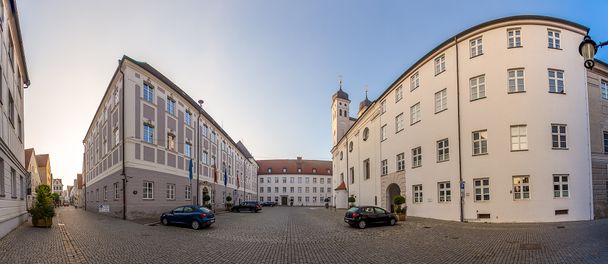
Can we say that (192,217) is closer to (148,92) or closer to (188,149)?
(148,92)

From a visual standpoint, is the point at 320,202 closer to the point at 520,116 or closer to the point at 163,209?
the point at 163,209

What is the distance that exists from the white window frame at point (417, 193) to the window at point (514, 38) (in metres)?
12.3

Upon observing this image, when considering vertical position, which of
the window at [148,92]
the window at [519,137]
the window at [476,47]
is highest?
the window at [476,47]

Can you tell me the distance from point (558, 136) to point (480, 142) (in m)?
4.31

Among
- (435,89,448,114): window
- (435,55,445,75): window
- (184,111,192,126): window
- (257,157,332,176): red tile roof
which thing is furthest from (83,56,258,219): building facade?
(257,157,332,176): red tile roof

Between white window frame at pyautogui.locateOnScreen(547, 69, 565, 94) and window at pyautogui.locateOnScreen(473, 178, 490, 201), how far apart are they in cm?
674

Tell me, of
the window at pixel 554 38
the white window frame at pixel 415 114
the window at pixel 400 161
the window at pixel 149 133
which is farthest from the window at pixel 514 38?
the window at pixel 149 133

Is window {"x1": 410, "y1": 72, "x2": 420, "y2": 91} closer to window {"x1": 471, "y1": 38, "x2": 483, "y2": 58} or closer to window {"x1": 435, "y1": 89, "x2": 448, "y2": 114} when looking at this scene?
window {"x1": 435, "y1": 89, "x2": 448, "y2": 114}

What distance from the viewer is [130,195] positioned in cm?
3016

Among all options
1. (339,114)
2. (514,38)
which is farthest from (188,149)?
(339,114)

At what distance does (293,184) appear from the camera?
117 meters

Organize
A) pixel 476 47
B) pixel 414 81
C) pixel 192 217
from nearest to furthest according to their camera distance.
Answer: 1. pixel 192 217
2. pixel 476 47
3. pixel 414 81

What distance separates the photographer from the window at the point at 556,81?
25000mm

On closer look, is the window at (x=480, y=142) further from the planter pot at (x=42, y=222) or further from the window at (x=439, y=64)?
the planter pot at (x=42, y=222)
